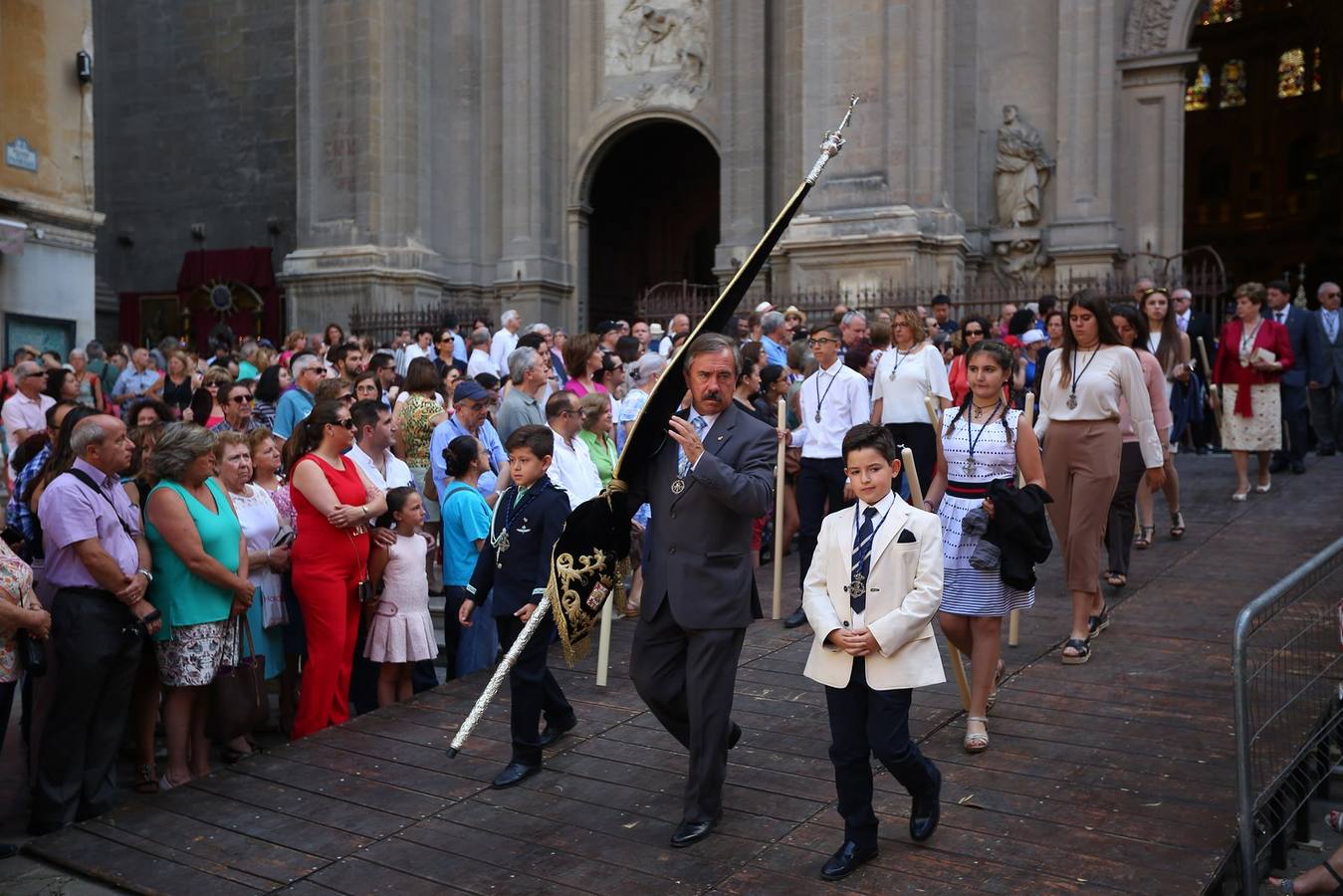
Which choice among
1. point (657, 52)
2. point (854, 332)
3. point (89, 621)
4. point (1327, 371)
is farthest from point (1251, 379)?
point (657, 52)

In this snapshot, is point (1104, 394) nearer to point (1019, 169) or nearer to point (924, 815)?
point (924, 815)

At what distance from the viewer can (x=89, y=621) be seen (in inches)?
248

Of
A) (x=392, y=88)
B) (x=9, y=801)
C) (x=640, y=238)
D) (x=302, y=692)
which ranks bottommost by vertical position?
(x=9, y=801)

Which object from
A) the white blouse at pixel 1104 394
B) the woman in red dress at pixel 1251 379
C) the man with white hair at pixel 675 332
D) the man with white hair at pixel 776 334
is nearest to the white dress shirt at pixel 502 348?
the man with white hair at pixel 675 332

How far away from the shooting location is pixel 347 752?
22.0 ft

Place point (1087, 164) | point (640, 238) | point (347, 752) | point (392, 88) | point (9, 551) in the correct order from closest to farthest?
point (9, 551) < point (347, 752) < point (1087, 164) < point (392, 88) < point (640, 238)

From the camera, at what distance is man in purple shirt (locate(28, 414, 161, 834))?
6.23 m

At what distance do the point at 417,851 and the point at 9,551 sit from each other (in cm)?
255

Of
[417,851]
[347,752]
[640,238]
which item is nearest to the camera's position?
[417,851]

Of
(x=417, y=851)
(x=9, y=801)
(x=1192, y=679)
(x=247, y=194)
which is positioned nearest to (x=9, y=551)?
(x=9, y=801)

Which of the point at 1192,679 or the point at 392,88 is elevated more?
the point at 392,88

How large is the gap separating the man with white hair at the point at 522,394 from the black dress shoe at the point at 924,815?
5.03m

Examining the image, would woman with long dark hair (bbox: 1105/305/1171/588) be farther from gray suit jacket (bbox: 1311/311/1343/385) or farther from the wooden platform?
gray suit jacket (bbox: 1311/311/1343/385)

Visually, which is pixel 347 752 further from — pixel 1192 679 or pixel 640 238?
pixel 640 238
